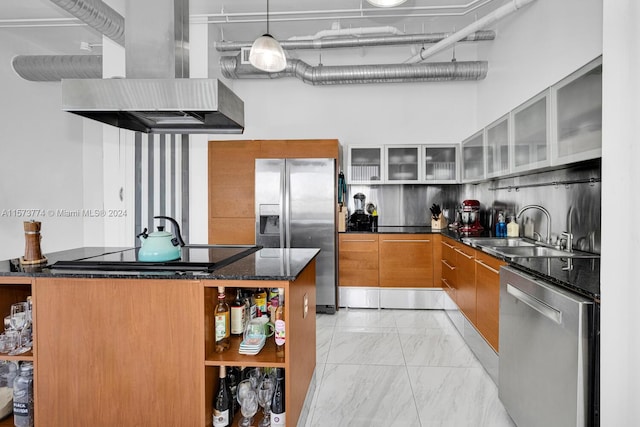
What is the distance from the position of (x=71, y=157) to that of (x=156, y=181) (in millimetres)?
1500

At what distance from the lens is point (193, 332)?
1693 millimetres

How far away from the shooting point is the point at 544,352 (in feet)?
5.46

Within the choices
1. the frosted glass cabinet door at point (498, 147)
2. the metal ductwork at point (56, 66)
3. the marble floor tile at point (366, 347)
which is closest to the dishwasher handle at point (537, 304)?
the marble floor tile at point (366, 347)

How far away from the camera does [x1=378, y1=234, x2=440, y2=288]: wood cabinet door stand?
420 cm

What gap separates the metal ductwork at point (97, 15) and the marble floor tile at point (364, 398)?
3639 mm

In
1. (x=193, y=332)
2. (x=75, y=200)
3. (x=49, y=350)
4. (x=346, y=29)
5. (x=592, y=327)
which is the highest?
(x=346, y=29)

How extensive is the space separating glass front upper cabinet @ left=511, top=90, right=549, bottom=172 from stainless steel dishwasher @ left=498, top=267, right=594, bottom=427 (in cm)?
94

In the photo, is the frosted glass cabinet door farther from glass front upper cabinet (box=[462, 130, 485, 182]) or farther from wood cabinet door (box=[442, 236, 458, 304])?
wood cabinet door (box=[442, 236, 458, 304])

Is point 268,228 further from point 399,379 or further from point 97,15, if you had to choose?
point 97,15

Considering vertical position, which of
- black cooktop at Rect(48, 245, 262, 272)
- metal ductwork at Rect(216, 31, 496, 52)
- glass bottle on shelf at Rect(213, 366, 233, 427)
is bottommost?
glass bottle on shelf at Rect(213, 366, 233, 427)

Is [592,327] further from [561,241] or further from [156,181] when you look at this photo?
[156,181]

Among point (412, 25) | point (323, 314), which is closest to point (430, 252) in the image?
point (323, 314)

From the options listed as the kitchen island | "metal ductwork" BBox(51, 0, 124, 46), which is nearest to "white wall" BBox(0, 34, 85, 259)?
"metal ductwork" BBox(51, 0, 124, 46)

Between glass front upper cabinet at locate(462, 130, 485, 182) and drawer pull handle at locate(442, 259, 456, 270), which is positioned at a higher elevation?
glass front upper cabinet at locate(462, 130, 485, 182)
